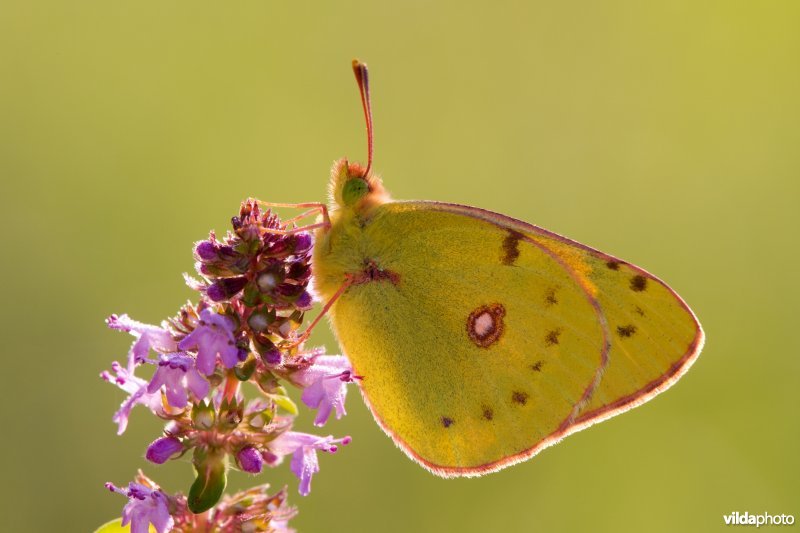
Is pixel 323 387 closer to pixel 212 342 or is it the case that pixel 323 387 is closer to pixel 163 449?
pixel 212 342

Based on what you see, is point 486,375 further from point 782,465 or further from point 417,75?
point 417,75

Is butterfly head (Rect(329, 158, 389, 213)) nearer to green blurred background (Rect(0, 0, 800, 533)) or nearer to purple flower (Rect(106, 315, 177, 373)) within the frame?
purple flower (Rect(106, 315, 177, 373))

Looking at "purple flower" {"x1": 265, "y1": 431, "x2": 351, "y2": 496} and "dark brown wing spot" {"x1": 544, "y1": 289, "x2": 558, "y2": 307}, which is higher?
"dark brown wing spot" {"x1": 544, "y1": 289, "x2": 558, "y2": 307}

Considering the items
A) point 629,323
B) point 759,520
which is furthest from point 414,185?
point 629,323

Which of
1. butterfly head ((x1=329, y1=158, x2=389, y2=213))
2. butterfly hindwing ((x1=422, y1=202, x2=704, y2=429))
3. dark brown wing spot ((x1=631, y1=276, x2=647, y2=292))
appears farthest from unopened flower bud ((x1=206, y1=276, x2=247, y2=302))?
dark brown wing spot ((x1=631, y1=276, x2=647, y2=292))

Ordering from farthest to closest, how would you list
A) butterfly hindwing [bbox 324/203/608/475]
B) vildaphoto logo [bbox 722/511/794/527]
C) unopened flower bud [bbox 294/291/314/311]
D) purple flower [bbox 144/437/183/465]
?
vildaphoto logo [bbox 722/511/794/527], butterfly hindwing [bbox 324/203/608/475], unopened flower bud [bbox 294/291/314/311], purple flower [bbox 144/437/183/465]

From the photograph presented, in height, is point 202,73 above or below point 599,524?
above

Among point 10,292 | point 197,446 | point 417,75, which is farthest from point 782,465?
point 10,292
